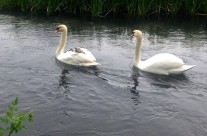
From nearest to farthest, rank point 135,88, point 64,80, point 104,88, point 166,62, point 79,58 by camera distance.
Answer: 1. point 104,88
2. point 135,88
3. point 64,80
4. point 166,62
5. point 79,58

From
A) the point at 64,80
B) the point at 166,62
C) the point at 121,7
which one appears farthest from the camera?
the point at 121,7

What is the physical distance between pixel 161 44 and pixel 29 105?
752cm

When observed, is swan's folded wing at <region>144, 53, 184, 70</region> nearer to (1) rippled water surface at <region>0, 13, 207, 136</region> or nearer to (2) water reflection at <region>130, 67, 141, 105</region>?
(1) rippled water surface at <region>0, 13, 207, 136</region>

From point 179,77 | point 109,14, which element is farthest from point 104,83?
point 109,14

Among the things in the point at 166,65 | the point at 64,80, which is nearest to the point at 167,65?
the point at 166,65

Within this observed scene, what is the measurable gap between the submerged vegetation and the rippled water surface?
4.44 m

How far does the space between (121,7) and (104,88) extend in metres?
12.3

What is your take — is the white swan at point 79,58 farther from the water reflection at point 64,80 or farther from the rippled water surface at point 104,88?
the water reflection at point 64,80

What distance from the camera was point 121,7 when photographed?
68.6 ft

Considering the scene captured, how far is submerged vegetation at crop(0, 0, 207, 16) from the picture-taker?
20125 mm

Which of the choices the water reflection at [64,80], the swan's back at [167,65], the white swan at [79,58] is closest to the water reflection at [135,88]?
the swan's back at [167,65]

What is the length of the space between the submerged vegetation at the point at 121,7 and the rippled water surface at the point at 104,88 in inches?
175

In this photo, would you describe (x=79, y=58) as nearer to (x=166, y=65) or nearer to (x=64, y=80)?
(x=64, y=80)

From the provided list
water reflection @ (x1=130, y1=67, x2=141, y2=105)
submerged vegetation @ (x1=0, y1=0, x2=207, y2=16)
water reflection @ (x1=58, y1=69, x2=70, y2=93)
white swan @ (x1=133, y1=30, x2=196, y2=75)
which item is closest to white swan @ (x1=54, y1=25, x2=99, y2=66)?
water reflection @ (x1=58, y1=69, x2=70, y2=93)
